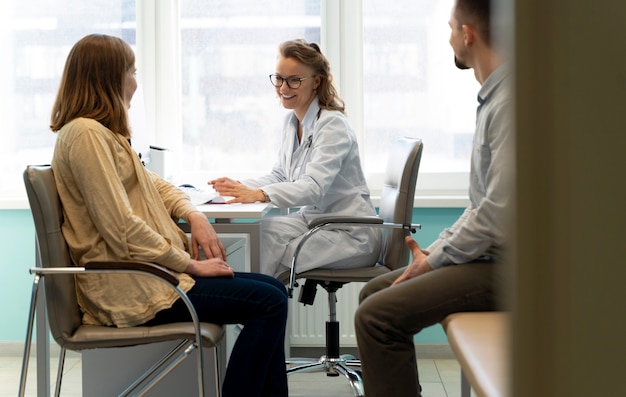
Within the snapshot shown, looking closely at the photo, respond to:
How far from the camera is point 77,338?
75.5 inches

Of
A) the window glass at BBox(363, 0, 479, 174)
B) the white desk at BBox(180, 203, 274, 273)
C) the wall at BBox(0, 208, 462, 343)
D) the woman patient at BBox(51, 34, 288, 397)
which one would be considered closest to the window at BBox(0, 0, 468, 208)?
the window glass at BBox(363, 0, 479, 174)

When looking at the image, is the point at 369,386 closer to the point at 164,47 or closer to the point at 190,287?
the point at 190,287

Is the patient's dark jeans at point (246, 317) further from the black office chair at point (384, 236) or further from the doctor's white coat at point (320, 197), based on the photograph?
the doctor's white coat at point (320, 197)

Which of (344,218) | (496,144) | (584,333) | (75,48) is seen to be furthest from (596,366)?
(344,218)

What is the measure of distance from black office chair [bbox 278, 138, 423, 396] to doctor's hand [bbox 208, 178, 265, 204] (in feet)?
0.74

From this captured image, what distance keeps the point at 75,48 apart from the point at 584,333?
2.06 m

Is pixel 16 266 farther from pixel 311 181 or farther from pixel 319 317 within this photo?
pixel 311 181

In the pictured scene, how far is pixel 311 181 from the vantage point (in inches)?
112

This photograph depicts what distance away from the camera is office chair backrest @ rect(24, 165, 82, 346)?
1.86 metres

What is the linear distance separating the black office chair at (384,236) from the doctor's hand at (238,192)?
0.74 feet

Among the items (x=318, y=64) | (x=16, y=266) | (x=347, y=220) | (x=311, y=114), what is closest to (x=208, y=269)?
(x=347, y=220)

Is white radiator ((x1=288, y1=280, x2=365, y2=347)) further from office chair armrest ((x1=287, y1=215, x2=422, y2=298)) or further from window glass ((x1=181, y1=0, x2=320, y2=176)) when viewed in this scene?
office chair armrest ((x1=287, y1=215, x2=422, y2=298))

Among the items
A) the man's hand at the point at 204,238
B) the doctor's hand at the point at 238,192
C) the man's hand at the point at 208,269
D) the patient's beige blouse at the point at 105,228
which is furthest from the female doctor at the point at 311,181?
the patient's beige blouse at the point at 105,228

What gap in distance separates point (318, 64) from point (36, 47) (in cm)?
151
